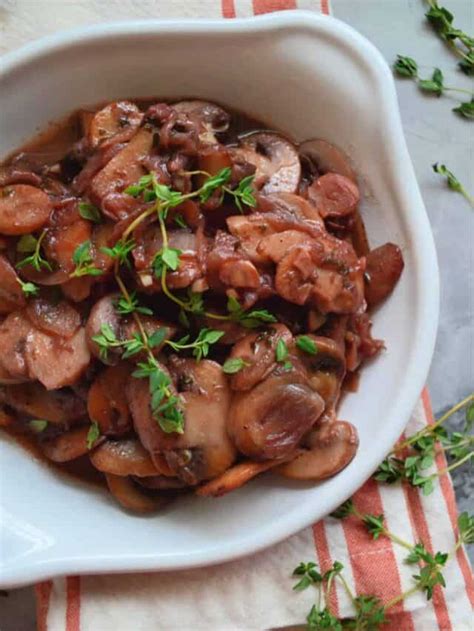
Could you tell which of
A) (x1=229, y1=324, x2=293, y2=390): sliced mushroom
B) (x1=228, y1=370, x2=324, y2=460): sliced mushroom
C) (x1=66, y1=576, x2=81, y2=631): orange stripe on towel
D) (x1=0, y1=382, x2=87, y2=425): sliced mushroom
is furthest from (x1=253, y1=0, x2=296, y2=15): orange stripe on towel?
(x1=66, y1=576, x2=81, y2=631): orange stripe on towel

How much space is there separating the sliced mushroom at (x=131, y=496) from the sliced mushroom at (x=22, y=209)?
62cm

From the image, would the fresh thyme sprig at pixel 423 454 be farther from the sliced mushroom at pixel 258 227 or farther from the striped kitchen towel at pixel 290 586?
the sliced mushroom at pixel 258 227

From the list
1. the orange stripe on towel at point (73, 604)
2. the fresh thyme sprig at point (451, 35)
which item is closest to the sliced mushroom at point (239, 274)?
the orange stripe on towel at point (73, 604)

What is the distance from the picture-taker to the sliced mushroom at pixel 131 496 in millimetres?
1984

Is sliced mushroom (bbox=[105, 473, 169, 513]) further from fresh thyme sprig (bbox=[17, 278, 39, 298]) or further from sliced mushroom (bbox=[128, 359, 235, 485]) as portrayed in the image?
fresh thyme sprig (bbox=[17, 278, 39, 298])

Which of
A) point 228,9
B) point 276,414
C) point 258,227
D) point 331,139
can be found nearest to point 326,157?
point 331,139

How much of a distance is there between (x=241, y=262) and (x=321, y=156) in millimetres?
515

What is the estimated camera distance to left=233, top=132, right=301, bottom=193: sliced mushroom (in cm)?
203

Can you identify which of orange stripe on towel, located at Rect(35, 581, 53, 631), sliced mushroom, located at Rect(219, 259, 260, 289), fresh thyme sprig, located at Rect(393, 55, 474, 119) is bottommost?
orange stripe on towel, located at Rect(35, 581, 53, 631)

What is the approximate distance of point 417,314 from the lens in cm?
197

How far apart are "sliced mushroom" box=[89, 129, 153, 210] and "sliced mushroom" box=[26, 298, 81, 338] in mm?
254

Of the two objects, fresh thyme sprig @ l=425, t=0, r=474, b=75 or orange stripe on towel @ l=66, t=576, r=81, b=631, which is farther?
fresh thyme sprig @ l=425, t=0, r=474, b=75

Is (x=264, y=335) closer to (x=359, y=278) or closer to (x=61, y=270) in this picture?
(x=359, y=278)

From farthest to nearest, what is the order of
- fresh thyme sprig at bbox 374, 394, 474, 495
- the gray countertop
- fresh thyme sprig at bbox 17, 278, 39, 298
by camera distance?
the gray countertop, fresh thyme sprig at bbox 374, 394, 474, 495, fresh thyme sprig at bbox 17, 278, 39, 298
